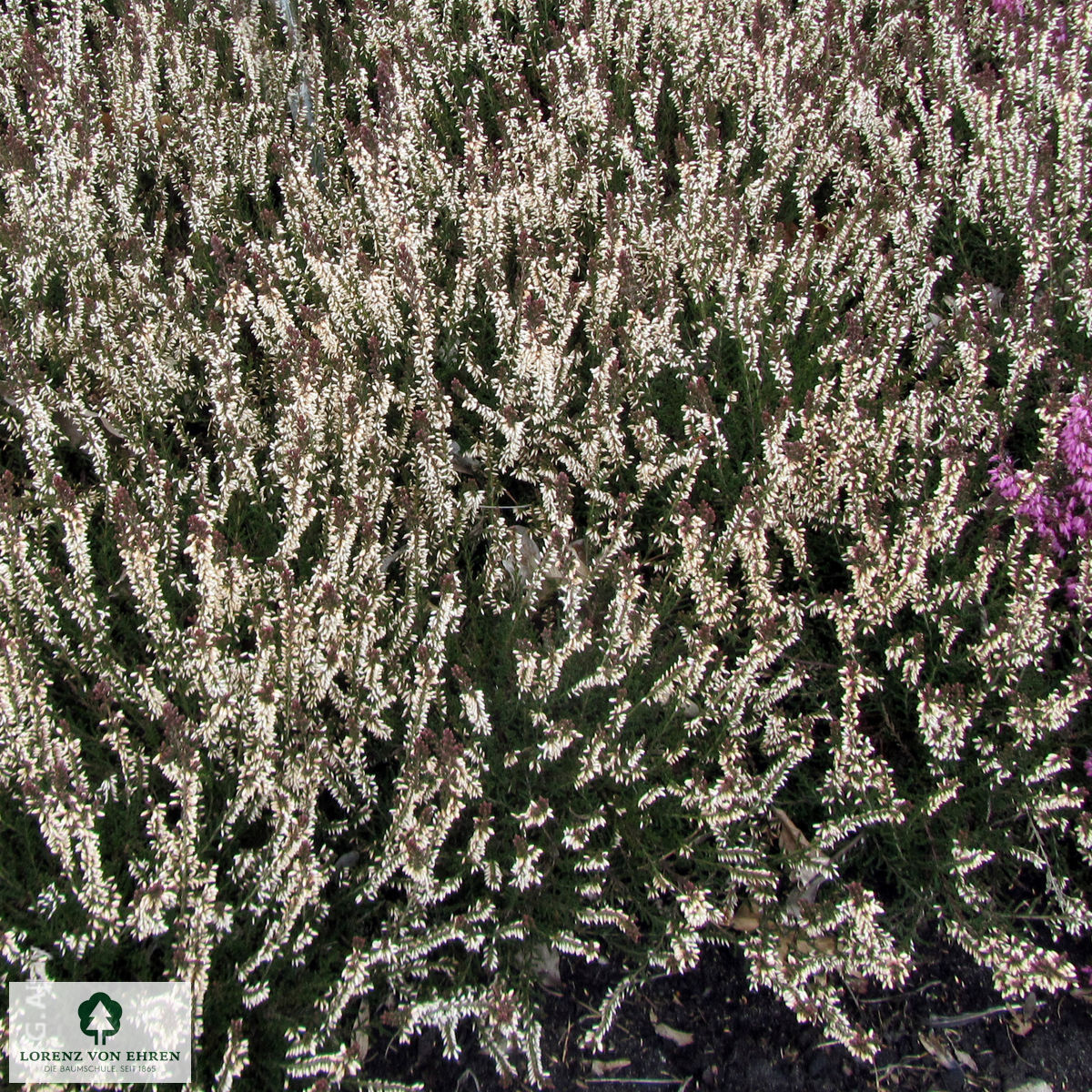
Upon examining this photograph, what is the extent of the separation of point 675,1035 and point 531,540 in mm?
1329

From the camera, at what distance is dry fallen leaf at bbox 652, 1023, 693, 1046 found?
86.7 inches

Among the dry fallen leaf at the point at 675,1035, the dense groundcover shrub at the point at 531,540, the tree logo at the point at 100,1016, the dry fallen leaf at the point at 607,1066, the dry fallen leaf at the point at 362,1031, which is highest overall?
the dense groundcover shrub at the point at 531,540

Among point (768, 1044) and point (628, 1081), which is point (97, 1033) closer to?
point (628, 1081)

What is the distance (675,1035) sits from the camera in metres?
2.21

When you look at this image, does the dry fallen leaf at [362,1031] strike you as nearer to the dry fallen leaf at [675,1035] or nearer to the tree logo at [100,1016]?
the tree logo at [100,1016]

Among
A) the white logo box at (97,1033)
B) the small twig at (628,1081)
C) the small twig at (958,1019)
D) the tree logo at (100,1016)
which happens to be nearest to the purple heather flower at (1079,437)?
the small twig at (958,1019)

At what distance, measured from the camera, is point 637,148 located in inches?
145

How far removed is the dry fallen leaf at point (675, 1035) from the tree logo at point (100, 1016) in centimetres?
118

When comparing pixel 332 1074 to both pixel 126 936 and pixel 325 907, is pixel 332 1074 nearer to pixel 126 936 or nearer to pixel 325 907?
pixel 325 907

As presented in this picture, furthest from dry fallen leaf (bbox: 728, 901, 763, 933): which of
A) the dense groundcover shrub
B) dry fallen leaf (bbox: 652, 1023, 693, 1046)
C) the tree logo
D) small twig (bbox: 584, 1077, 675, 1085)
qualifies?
the tree logo

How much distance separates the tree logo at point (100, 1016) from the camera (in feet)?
6.43

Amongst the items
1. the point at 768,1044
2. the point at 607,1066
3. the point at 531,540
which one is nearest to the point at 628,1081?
the point at 607,1066

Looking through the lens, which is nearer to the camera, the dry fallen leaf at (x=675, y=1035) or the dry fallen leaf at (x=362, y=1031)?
the dry fallen leaf at (x=362, y=1031)

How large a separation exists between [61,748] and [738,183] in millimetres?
3066
